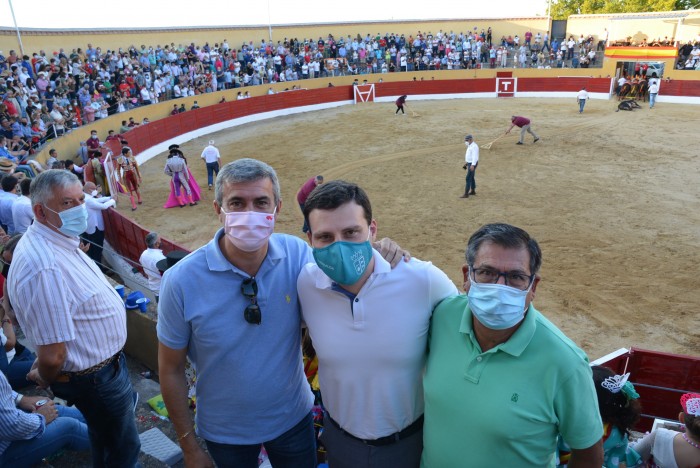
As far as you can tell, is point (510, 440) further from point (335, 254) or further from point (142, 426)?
point (142, 426)

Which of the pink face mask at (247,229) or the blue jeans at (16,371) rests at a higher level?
the pink face mask at (247,229)

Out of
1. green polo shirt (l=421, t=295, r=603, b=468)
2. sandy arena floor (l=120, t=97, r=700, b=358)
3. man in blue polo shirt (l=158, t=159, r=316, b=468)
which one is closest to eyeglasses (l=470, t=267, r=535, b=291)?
green polo shirt (l=421, t=295, r=603, b=468)

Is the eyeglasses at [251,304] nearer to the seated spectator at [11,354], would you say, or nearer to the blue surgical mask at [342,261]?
the blue surgical mask at [342,261]

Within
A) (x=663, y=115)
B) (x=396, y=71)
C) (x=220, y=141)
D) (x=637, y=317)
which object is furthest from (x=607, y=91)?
(x=637, y=317)

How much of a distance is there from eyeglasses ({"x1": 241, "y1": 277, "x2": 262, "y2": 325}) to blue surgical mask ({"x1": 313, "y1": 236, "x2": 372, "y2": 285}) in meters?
0.30

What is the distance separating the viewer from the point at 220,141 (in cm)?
2150

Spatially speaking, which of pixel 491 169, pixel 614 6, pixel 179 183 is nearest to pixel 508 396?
pixel 179 183

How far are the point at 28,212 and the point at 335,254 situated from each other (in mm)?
5616

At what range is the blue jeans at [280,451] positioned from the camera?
234 centimetres

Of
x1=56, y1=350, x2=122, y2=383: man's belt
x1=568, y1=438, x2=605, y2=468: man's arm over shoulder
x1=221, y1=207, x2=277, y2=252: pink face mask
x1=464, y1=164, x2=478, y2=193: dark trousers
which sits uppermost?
x1=221, y1=207, x2=277, y2=252: pink face mask

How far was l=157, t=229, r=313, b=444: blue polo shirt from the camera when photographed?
6.92ft

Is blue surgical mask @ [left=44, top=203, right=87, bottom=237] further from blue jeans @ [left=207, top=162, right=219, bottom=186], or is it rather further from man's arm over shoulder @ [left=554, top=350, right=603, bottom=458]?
blue jeans @ [left=207, top=162, right=219, bottom=186]

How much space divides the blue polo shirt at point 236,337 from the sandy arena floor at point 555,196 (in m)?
5.94

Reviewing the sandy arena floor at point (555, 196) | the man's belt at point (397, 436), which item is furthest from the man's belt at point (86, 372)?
the sandy arena floor at point (555, 196)
